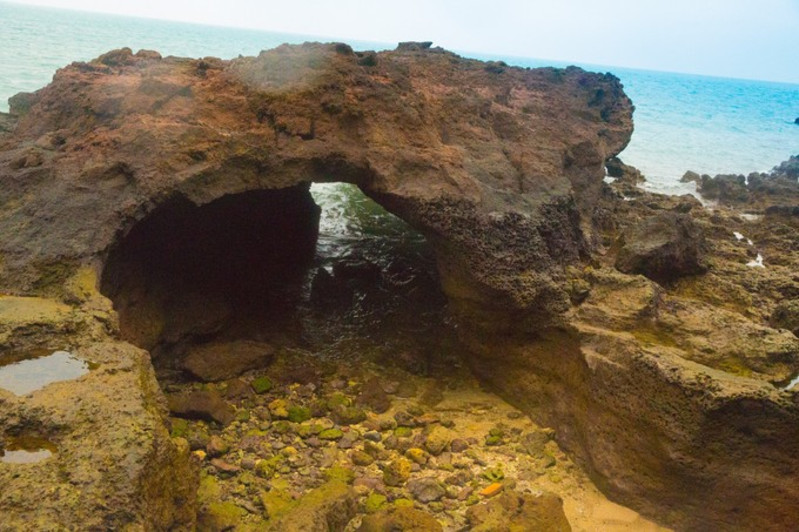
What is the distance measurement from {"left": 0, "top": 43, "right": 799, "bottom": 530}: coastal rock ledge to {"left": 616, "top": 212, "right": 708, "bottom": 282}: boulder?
145 mm

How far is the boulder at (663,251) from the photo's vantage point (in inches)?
207

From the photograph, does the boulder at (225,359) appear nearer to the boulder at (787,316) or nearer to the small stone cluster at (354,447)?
the small stone cluster at (354,447)

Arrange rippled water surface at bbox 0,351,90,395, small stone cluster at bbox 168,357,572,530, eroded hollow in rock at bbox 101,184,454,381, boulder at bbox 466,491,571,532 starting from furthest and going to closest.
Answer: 1. eroded hollow in rock at bbox 101,184,454,381
2. small stone cluster at bbox 168,357,572,530
3. boulder at bbox 466,491,571,532
4. rippled water surface at bbox 0,351,90,395

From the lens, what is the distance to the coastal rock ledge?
3506 millimetres

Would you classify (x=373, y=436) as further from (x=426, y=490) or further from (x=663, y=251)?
(x=663, y=251)

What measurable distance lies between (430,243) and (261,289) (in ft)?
7.99

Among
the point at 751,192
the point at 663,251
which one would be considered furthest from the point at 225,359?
the point at 751,192

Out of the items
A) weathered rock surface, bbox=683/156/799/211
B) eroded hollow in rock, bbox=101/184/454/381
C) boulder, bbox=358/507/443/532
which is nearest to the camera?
boulder, bbox=358/507/443/532

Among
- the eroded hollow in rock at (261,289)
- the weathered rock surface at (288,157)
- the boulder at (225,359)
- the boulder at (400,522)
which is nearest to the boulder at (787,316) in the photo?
the weathered rock surface at (288,157)

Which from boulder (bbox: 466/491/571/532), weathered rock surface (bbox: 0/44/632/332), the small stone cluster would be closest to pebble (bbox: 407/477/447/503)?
the small stone cluster

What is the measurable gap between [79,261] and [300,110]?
207 cm

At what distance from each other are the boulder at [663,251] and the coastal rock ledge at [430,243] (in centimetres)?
14

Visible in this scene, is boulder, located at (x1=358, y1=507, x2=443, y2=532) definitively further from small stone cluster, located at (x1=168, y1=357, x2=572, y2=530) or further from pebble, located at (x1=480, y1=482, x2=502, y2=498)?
pebble, located at (x1=480, y1=482, x2=502, y2=498)

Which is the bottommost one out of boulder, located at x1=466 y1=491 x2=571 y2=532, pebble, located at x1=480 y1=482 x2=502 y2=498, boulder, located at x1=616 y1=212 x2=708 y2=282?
pebble, located at x1=480 y1=482 x2=502 y2=498
